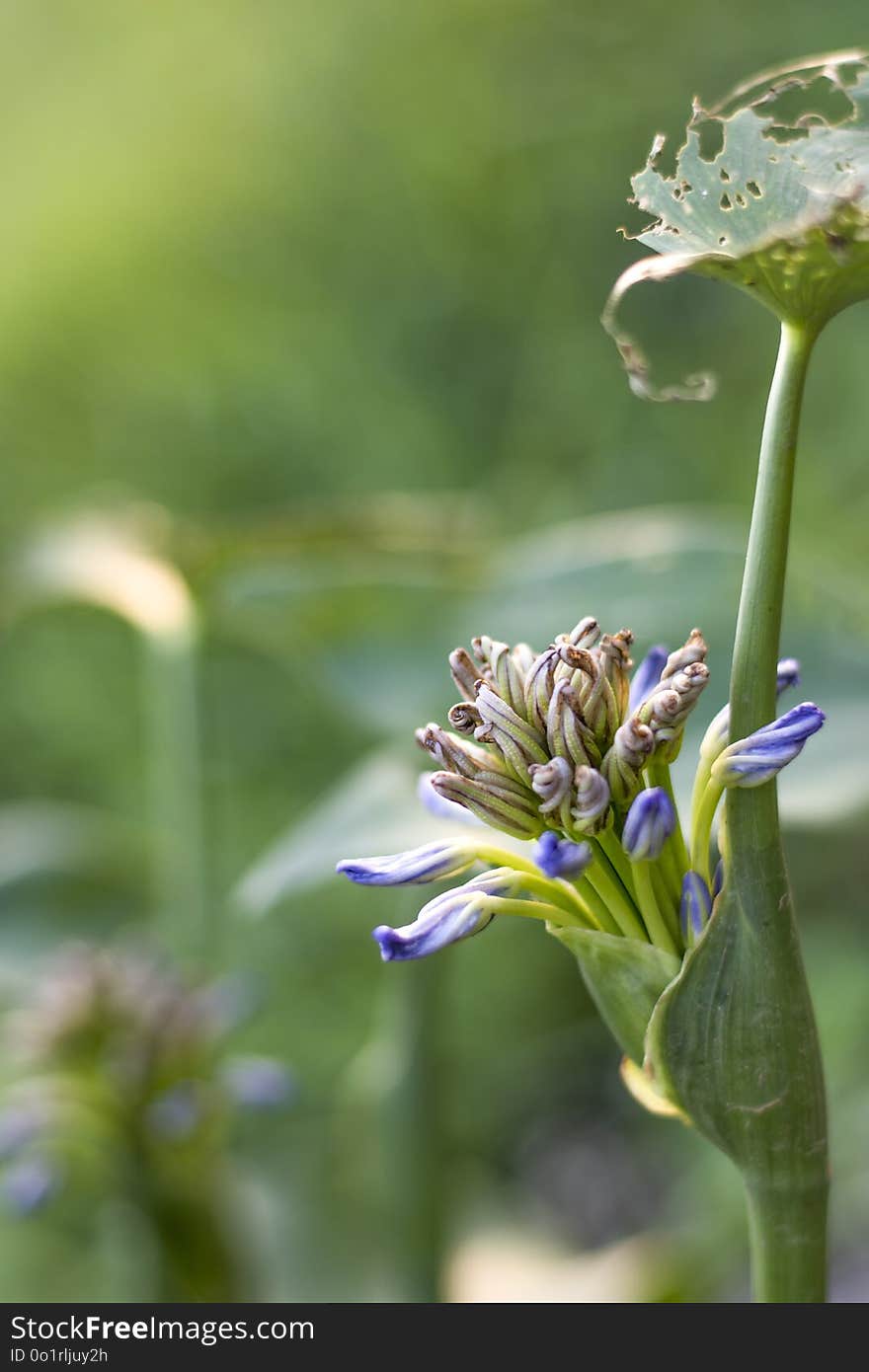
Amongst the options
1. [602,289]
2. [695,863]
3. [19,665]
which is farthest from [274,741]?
[695,863]

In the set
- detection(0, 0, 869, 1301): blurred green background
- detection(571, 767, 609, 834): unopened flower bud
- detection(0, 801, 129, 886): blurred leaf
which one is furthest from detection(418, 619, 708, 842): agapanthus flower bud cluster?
detection(0, 801, 129, 886): blurred leaf

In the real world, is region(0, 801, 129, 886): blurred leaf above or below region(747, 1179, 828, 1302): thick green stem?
above

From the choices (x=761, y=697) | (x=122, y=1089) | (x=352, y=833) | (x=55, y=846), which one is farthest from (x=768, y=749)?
(x=55, y=846)

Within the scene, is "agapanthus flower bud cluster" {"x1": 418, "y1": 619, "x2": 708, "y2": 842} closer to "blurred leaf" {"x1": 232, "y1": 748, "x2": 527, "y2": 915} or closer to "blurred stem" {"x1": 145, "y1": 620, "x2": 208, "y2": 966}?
"blurred leaf" {"x1": 232, "y1": 748, "x2": 527, "y2": 915}

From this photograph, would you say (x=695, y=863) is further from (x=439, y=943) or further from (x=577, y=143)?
(x=577, y=143)

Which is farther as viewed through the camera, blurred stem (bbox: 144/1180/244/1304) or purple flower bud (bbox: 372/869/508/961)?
blurred stem (bbox: 144/1180/244/1304)

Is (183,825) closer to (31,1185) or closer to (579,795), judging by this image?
(31,1185)
